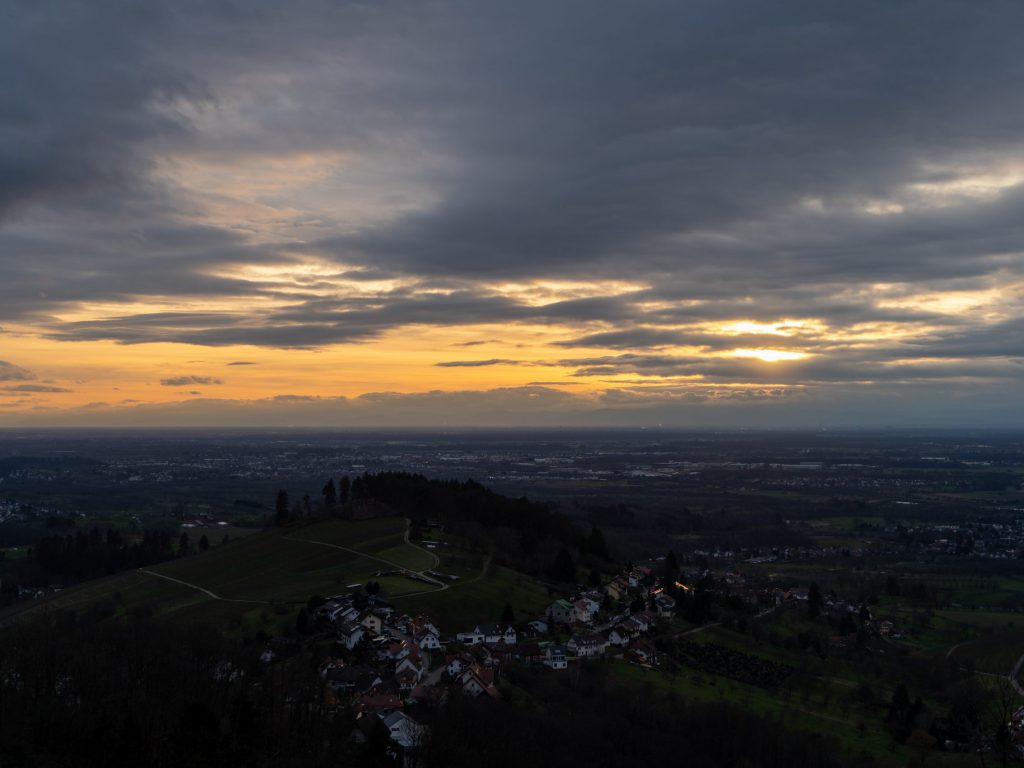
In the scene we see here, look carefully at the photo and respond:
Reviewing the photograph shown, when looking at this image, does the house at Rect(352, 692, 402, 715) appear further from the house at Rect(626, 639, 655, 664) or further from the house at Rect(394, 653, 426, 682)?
the house at Rect(626, 639, 655, 664)

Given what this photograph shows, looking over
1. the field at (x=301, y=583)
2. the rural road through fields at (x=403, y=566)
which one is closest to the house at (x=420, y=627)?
the field at (x=301, y=583)

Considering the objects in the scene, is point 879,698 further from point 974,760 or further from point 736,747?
point 736,747

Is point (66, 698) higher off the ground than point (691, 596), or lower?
higher

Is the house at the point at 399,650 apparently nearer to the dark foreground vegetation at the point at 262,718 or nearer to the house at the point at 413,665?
the house at the point at 413,665

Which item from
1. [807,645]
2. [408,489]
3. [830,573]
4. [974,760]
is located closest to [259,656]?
[974,760]

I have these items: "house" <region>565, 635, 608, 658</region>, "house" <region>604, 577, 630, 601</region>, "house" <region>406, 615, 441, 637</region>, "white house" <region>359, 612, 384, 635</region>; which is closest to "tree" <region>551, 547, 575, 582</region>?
"house" <region>604, 577, 630, 601</region>

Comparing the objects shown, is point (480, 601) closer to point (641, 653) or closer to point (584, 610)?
point (584, 610)


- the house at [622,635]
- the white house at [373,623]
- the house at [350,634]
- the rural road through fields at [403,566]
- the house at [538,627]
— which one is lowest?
the house at [622,635]
